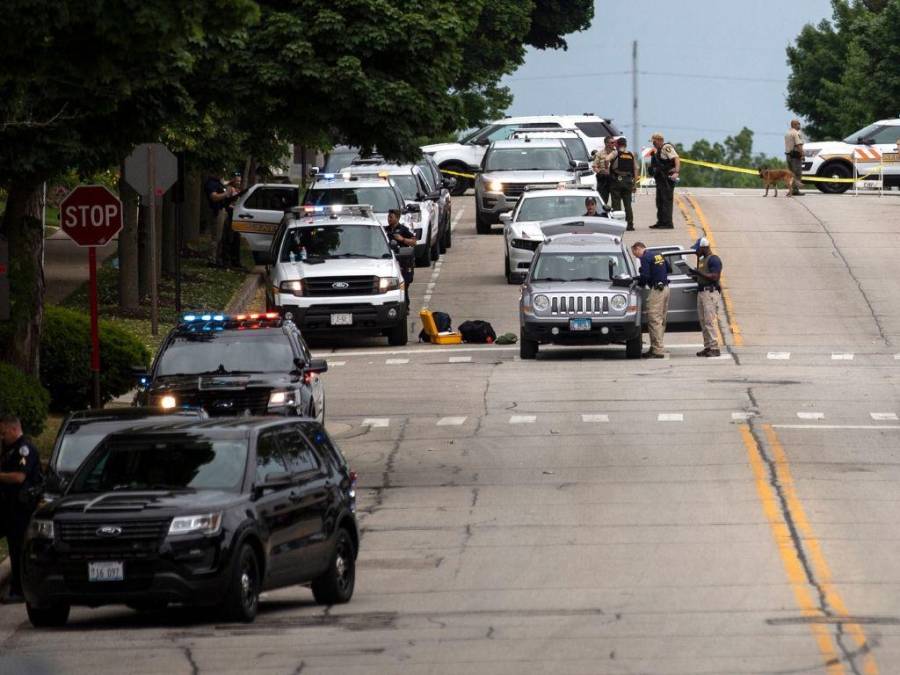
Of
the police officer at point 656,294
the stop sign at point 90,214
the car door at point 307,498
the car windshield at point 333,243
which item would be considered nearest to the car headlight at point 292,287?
the car windshield at point 333,243

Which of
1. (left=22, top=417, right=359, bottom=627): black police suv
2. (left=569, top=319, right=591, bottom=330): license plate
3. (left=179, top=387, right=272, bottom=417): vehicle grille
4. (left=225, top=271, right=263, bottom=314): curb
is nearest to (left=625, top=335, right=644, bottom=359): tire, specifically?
(left=569, top=319, right=591, bottom=330): license plate

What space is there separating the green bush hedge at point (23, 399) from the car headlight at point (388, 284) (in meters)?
11.8

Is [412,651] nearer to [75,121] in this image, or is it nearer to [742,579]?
[742,579]

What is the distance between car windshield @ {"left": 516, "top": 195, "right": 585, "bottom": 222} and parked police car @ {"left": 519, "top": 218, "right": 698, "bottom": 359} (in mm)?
7670

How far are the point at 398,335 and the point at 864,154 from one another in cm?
2652

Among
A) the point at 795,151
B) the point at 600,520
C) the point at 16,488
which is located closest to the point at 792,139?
the point at 795,151

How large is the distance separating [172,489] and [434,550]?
3975mm

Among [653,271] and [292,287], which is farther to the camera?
Answer: [292,287]

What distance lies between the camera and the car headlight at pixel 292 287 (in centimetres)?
3306

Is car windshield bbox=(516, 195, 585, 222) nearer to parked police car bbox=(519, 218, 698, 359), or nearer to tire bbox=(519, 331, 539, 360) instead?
parked police car bbox=(519, 218, 698, 359)

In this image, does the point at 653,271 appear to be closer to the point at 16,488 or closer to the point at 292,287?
the point at 292,287

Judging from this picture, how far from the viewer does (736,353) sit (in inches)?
1272

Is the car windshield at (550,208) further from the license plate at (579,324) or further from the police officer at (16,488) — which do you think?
the police officer at (16,488)

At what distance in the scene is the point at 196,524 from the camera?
13.4 metres
